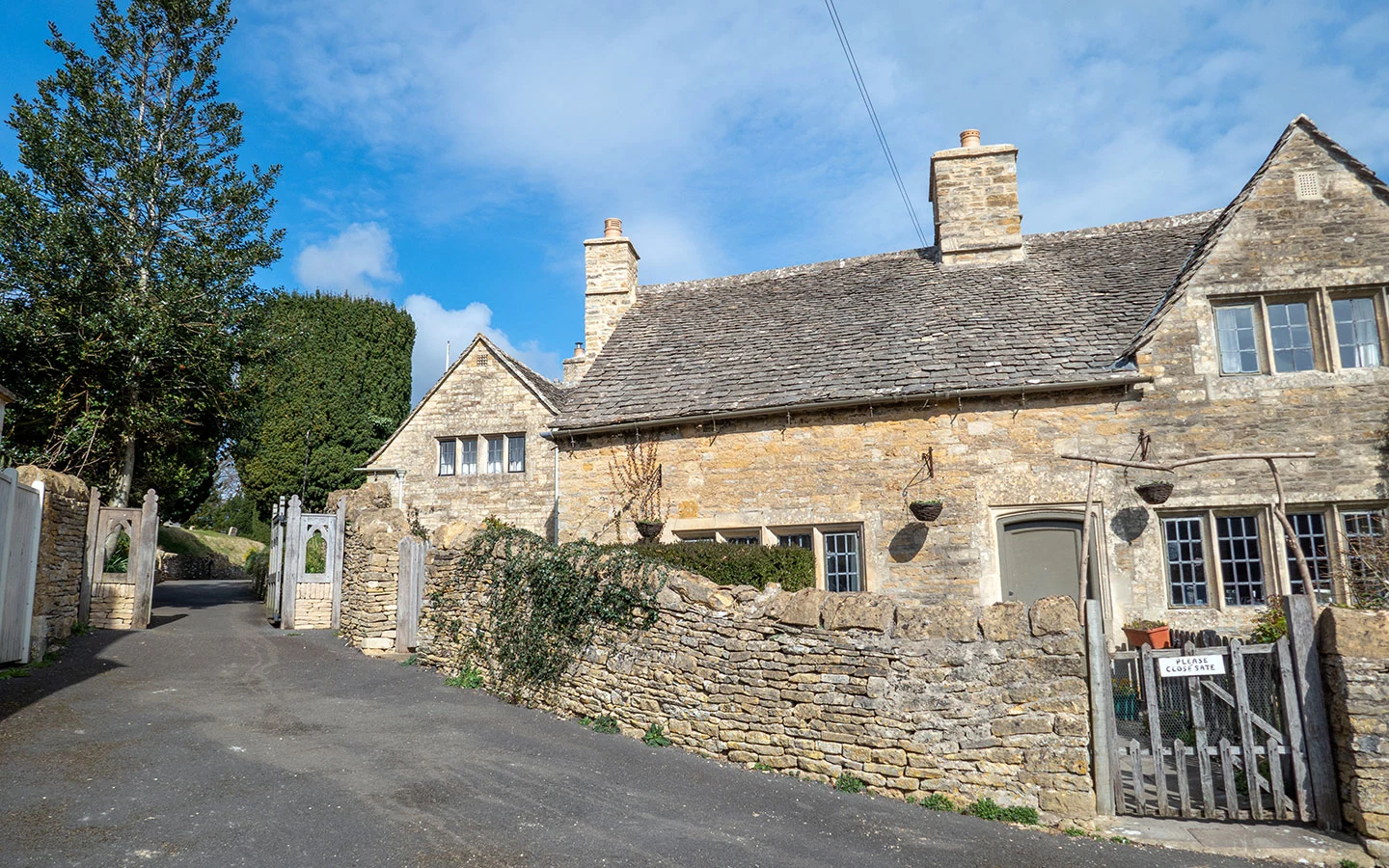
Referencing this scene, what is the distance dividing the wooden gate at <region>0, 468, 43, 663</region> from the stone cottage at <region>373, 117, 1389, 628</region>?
7250 mm

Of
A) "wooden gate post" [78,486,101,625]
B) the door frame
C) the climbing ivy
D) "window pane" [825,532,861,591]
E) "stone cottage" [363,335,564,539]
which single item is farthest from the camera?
"stone cottage" [363,335,564,539]

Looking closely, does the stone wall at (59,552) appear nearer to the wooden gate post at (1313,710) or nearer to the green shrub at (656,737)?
the green shrub at (656,737)

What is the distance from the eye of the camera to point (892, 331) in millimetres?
13695

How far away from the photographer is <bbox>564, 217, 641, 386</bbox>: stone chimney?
1728 cm

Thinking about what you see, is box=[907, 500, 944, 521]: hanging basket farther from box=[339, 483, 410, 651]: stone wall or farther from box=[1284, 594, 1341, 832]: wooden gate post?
box=[339, 483, 410, 651]: stone wall

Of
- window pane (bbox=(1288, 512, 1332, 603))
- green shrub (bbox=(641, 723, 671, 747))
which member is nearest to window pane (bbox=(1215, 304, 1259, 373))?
window pane (bbox=(1288, 512, 1332, 603))

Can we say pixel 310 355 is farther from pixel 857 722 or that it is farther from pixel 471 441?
pixel 857 722

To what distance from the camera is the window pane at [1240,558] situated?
1066cm

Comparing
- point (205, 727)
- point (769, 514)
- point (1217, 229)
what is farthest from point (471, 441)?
point (1217, 229)

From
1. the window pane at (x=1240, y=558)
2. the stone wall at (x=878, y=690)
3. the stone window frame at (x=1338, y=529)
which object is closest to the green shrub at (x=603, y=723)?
the stone wall at (x=878, y=690)

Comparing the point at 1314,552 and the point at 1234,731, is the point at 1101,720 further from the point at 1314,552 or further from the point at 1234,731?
the point at 1314,552

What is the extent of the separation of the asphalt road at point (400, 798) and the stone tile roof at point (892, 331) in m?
6.41

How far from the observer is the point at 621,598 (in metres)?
8.69

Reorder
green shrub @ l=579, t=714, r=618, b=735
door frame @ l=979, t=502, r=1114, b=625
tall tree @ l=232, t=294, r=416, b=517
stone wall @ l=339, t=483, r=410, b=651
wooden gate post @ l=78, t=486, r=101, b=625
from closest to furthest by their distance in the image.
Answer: green shrub @ l=579, t=714, r=618, b=735 < door frame @ l=979, t=502, r=1114, b=625 < stone wall @ l=339, t=483, r=410, b=651 < wooden gate post @ l=78, t=486, r=101, b=625 < tall tree @ l=232, t=294, r=416, b=517
